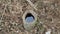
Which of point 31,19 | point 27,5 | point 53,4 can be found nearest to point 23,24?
point 31,19

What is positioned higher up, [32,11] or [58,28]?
[32,11]

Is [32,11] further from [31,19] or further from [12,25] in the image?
[12,25]

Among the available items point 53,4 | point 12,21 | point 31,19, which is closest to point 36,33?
point 31,19

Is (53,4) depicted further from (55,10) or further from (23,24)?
(23,24)

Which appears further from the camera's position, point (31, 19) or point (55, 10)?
point (55, 10)

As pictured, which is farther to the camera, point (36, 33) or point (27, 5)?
point (27, 5)

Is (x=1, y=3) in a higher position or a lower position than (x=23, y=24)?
higher
